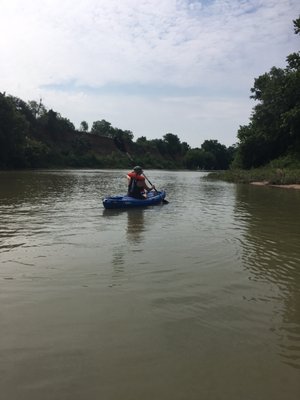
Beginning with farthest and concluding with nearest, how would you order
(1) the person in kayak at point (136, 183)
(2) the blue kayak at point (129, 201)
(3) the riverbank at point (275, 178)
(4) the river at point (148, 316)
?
1. (3) the riverbank at point (275, 178)
2. (1) the person in kayak at point (136, 183)
3. (2) the blue kayak at point (129, 201)
4. (4) the river at point (148, 316)

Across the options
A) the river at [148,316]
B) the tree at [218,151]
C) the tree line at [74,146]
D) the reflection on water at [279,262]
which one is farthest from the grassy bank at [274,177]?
the tree at [218,151]

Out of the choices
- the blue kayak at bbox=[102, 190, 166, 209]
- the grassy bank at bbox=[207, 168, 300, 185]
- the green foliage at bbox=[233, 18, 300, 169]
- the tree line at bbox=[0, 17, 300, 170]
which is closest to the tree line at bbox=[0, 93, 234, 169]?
the tree line at bbox=[0, 17, 300, 170]

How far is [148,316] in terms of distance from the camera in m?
5.27

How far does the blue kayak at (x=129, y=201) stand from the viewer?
1580cm

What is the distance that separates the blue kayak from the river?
16.0 feet

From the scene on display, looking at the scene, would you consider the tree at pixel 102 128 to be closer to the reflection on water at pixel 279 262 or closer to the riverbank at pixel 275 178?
the riverbank at pixel 275 178

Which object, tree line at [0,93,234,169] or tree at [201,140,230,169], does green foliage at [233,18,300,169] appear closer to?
tree line at [0,93,234,169]

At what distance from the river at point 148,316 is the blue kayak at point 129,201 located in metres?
4.88

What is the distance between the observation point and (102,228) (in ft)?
39.2

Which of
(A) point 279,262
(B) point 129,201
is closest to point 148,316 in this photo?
(A) point 279,262

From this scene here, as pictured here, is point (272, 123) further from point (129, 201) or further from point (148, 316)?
point (148, 316)

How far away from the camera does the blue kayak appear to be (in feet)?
51.9

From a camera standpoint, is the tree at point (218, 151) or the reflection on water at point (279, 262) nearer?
the reflection on water at point (279, 262)

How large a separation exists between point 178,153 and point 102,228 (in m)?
142
